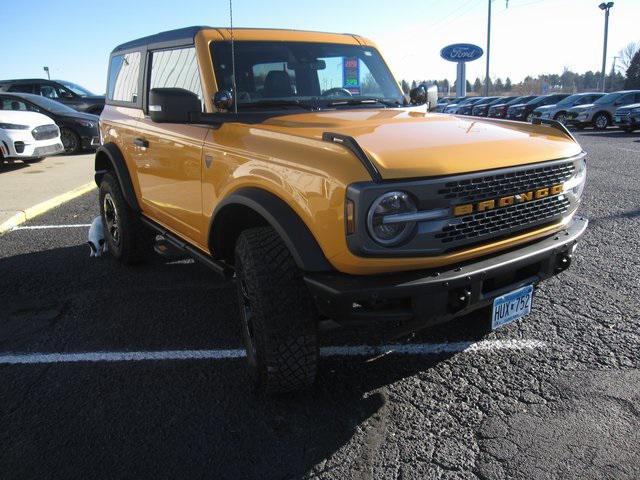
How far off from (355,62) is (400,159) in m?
2.04

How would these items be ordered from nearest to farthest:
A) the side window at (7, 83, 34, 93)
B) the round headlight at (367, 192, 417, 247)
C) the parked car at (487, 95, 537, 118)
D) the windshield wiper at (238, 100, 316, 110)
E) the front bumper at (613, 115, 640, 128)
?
the round headlight at (367, 192, 417, 247), the windshield wiper at (238, 100, 316, 110), the side window at (7, 83, 34, 93), the front bumper at (613, 115, 640, 128), the parked car at (487, 95, 537, 118)

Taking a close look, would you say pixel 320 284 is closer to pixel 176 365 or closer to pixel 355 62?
pixel 176 365

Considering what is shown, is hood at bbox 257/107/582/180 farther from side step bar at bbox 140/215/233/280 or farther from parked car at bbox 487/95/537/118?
parked car at bbox 487/95/537/118

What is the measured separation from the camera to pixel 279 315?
2.63 meters

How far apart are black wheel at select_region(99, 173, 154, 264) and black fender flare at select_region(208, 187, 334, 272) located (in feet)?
7.18

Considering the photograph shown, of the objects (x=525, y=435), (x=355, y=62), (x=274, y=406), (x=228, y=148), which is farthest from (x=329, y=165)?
(x=355, y=62)

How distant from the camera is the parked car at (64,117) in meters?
14.0

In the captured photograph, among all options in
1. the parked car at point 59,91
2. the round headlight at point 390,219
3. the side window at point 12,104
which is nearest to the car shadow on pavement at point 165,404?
the round headlight at point 390,219

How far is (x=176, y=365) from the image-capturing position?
131 inches

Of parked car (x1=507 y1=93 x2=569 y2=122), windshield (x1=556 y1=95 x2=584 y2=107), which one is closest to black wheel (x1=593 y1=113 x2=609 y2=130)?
windshield (x1=556 y1=95 x2=584 y2=107)

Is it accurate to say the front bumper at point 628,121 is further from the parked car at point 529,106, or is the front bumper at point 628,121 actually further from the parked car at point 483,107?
the parked car at point 483,107

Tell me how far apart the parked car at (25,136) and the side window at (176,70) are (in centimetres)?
796

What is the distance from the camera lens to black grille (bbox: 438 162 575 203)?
8.12 ft

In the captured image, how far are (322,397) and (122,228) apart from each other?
2787 mm
